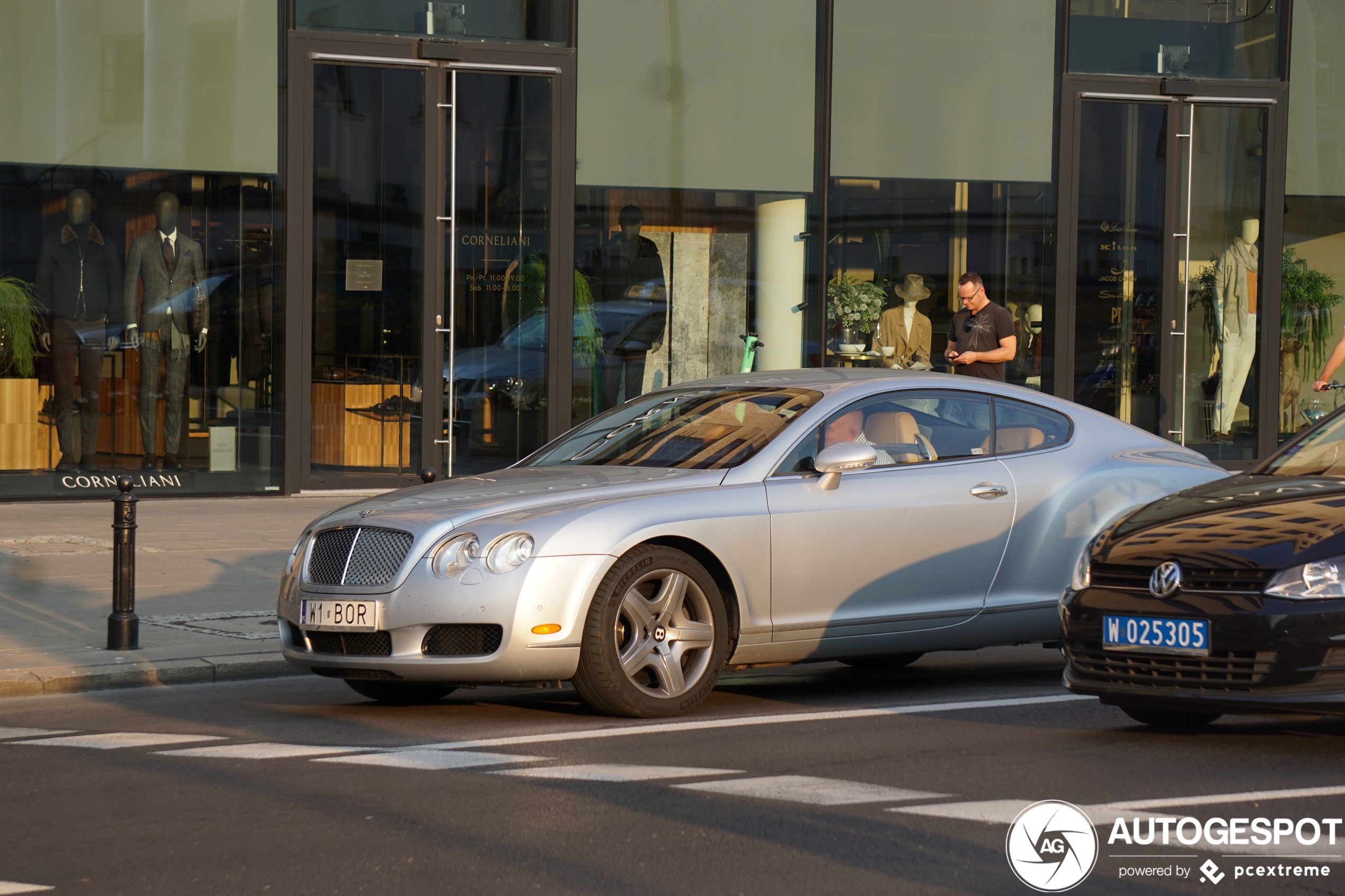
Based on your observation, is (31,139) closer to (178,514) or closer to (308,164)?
(308,164)

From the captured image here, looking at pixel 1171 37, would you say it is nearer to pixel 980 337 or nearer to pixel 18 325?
pixel 980 337

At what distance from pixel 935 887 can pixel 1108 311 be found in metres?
14.8

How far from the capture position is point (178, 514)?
15.0 metres

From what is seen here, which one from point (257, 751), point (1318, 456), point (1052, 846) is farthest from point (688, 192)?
point (1052, 846)

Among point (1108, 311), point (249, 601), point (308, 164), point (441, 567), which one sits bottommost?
point (249, 601)

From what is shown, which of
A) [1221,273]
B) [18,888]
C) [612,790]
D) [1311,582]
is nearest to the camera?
[18,888]

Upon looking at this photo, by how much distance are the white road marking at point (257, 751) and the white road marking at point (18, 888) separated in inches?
67.2

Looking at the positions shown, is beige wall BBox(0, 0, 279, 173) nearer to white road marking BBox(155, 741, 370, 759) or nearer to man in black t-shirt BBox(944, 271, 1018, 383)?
man in black t-shirt BBox(944, 271, 1018, 383)

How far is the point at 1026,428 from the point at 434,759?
358cm

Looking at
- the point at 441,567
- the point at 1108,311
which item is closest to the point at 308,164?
the point at 1108,311

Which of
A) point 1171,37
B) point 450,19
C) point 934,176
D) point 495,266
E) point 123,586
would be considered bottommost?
point 123,586

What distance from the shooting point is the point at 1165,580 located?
6113 mm

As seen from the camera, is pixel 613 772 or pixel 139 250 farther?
pixel 139 250

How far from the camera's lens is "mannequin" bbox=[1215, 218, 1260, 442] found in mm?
18875
